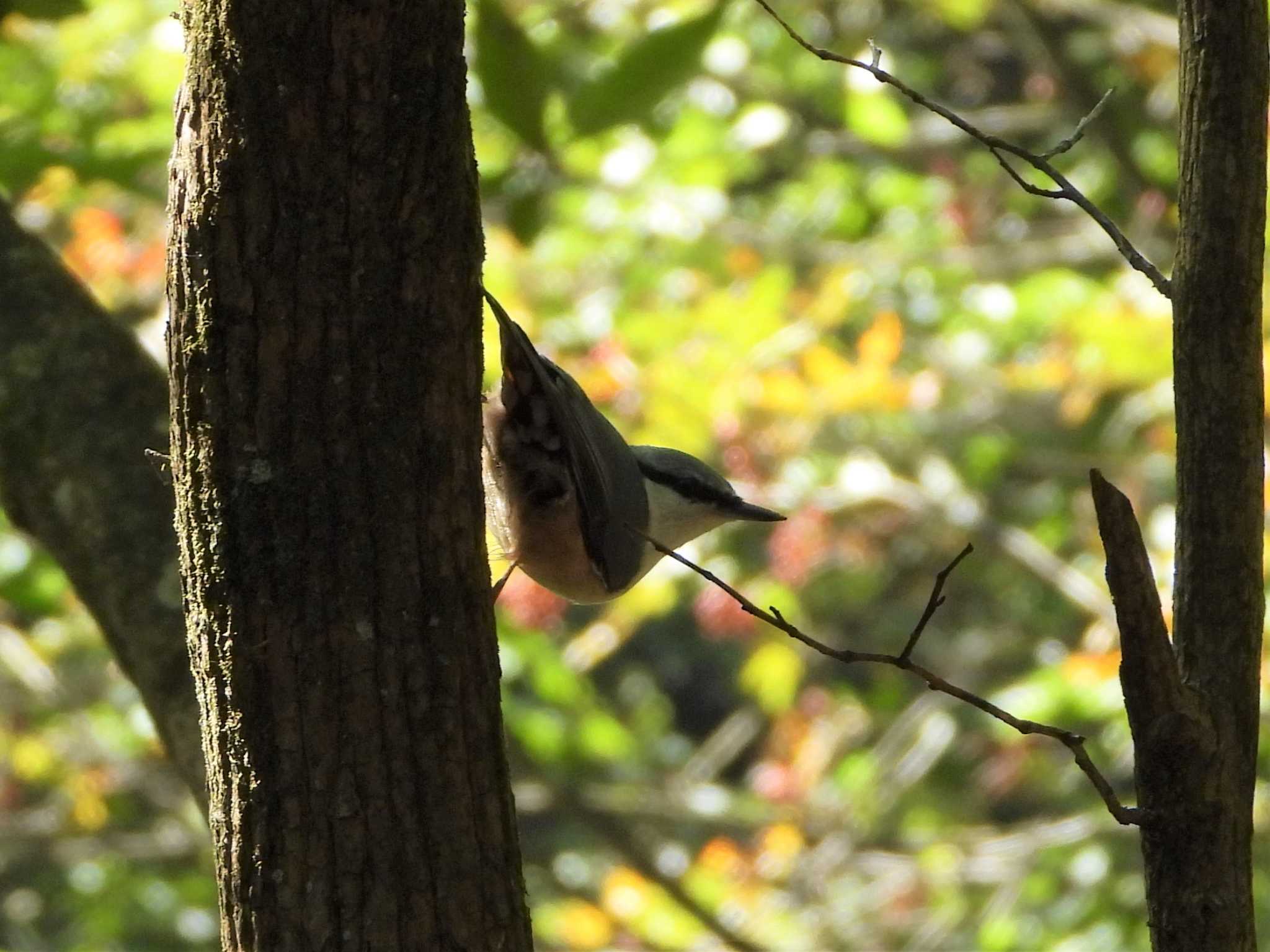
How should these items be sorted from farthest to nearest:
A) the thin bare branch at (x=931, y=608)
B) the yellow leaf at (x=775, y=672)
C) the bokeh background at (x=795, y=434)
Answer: the yellow leaf at (x=775, y=672), the bokeh background at (x=795, y=434), the thin bare branch at (x=931, y=608)

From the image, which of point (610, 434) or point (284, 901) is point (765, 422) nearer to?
point (610, 434)

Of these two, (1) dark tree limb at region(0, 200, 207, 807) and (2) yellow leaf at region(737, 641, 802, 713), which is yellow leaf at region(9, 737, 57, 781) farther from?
(1) dark tree limb at region(0, 200, 207, 807)

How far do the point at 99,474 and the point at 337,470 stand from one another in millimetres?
816

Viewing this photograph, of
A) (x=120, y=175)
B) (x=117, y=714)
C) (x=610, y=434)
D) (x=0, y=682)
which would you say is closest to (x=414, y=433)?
(x=610, y=434)

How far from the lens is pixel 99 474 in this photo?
1.94 m

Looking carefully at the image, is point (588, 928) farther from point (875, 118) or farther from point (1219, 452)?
point (1219, 452)

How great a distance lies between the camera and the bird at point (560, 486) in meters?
2.31

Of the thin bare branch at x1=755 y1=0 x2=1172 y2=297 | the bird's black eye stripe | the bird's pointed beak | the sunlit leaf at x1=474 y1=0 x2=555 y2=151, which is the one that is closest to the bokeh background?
the sunlit leaf at x1=474 y1=0 x2=555 y2=151

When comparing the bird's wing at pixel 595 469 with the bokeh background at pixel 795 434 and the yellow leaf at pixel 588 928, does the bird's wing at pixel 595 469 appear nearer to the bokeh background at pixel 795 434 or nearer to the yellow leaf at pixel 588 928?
the bokeh background at pixel 795 434

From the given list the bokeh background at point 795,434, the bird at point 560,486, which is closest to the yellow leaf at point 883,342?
the bokeh background at point 795,434

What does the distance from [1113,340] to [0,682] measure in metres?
3.65

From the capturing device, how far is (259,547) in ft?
4.17

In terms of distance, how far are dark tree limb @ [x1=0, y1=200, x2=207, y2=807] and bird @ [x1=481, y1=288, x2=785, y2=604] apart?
55 cm

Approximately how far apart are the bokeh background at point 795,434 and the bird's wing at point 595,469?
0.61 metres
